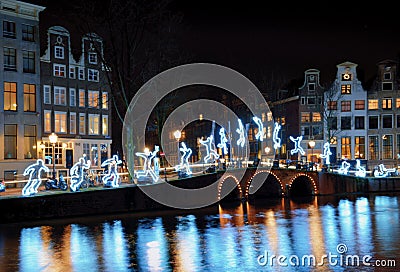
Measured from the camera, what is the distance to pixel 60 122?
48.7m

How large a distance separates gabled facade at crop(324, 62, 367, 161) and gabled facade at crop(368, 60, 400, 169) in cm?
94

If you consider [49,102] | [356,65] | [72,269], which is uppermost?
[356,65]

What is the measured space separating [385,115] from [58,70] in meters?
35.5

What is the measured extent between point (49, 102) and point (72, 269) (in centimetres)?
3145

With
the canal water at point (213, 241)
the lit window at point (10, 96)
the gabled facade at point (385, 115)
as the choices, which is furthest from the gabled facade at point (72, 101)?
the gabled facade at point (385, 115)

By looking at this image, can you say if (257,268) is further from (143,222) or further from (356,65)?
(356,65)

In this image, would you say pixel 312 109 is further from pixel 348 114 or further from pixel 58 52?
pixel 58 52

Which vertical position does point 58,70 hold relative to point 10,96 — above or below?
above

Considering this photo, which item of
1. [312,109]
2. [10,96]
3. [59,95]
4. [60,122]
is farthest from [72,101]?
[312,109]

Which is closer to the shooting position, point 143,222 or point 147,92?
point 143,222

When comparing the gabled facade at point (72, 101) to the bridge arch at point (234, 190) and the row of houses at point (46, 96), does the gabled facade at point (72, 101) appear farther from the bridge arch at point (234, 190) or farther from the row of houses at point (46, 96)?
the bridge arch at point (234, 190)

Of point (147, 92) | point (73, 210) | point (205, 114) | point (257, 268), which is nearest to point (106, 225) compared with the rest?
point (73, 210)

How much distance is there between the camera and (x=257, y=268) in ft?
57.9

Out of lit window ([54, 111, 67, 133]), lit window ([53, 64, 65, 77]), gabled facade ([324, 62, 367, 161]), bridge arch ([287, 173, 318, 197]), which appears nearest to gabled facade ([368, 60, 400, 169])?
gabled facade ([324, 62, 367, 161])
